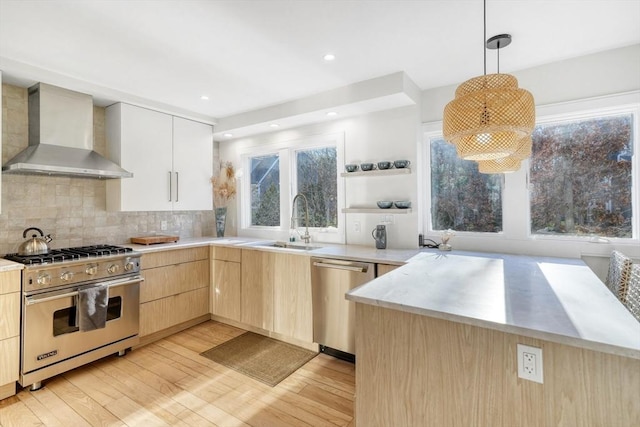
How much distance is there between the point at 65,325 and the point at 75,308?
14cm

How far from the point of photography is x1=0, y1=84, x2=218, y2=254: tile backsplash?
8.73 feet

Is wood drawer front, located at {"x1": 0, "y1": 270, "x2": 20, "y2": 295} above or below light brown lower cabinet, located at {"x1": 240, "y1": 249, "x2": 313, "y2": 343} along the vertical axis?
above

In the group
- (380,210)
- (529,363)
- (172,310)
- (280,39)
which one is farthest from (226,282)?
(529,363)

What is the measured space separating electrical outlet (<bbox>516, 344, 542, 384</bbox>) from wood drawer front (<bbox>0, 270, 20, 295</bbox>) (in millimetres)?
3126

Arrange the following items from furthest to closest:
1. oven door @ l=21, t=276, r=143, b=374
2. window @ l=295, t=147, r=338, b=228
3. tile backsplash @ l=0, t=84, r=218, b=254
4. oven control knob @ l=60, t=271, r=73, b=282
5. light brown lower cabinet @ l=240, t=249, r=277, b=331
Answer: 1. window @ l=295, t=147, r=338, b=228
2. light brown lower cabinet @ l=240, t=249, r=277, b=331
3. tile backsplash @ l=0, t=84, r=218, b=254
4. oven control knob @ l=60, t=271, r=73, b=282
5. oven door @ l=21, t=276, r=143, b=374

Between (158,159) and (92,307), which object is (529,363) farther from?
(158,159)

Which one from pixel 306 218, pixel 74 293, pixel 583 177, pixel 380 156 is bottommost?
pixel 74 293

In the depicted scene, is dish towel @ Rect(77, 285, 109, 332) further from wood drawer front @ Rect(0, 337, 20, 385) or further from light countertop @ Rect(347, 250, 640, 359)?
light countertop @ Rect(347, 250, 640, 359)

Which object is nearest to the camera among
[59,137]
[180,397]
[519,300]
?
[519,300]

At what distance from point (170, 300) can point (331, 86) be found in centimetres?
273

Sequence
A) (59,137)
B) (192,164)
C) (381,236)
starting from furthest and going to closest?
(192,164) → (381,236) → (59,137)

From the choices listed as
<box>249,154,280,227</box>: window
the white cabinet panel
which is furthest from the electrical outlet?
the white cabinet panel

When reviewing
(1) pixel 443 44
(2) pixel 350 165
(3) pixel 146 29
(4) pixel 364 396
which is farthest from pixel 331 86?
(4) pixel 364 396

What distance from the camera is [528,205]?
263 centimetres
